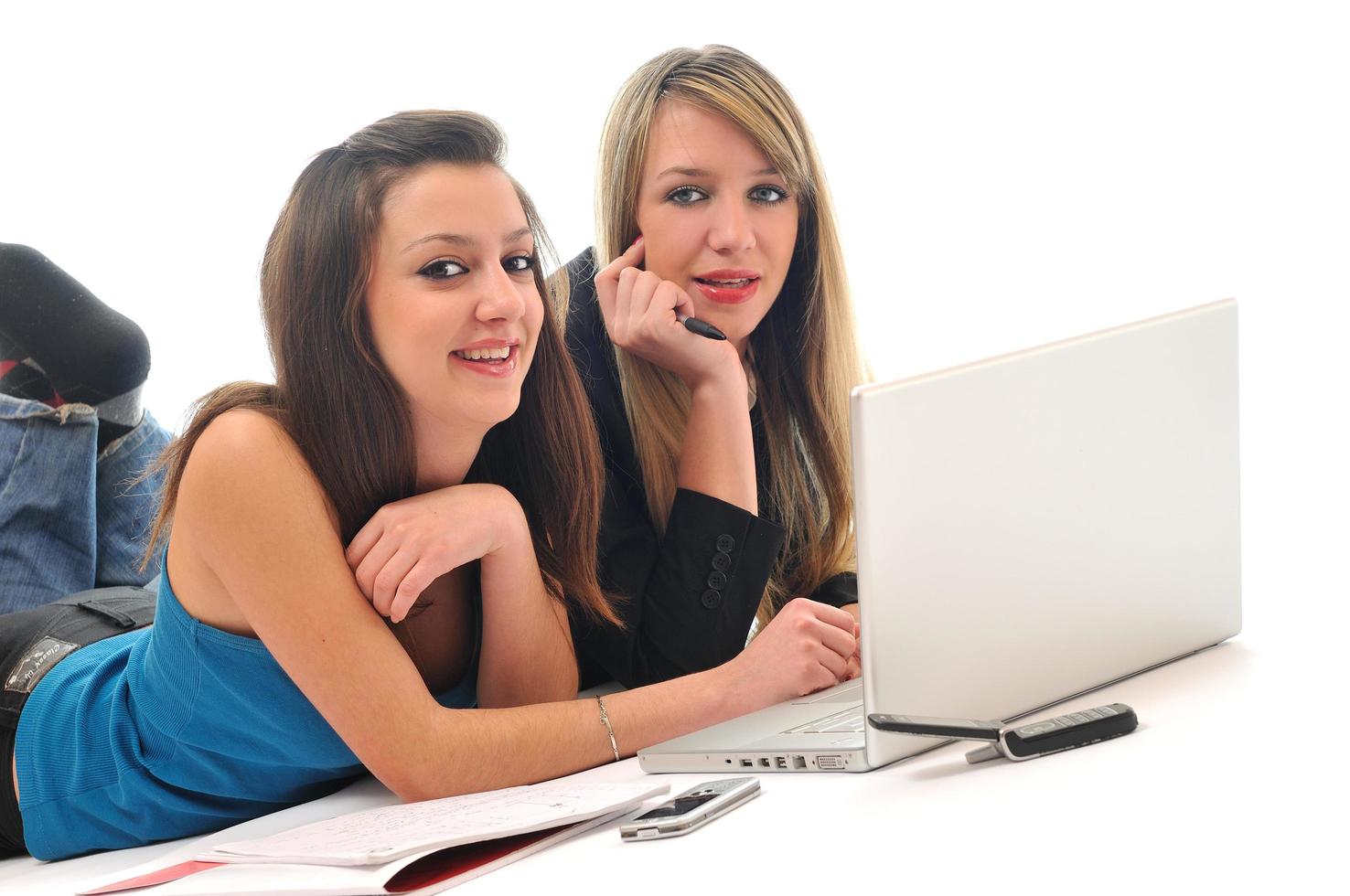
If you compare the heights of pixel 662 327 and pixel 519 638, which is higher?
pixel 662 327

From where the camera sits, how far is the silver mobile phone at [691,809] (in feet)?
3.09

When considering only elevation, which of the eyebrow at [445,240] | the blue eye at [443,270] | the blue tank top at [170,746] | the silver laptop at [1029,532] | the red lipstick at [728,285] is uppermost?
the eyebrow at [445,240]

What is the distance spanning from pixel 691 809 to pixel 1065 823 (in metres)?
0.26

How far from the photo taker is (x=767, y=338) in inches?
76.0

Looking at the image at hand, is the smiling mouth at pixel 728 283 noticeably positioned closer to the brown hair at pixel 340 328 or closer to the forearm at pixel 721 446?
the forearm at pixel 721 446

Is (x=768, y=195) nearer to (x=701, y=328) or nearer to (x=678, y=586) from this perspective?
(x=701, y=328)

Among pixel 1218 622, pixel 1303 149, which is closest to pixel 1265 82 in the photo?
pixel 1303 149

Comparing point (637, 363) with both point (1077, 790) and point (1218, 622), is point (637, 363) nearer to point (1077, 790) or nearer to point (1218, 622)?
point (1218, 622)

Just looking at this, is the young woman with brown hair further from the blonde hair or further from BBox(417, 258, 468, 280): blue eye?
the blonde hair

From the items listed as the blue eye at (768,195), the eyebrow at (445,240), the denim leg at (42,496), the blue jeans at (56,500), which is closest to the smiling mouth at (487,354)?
the eyebrow at (445,240)

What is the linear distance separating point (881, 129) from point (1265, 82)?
848 millimetres

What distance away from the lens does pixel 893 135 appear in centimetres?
316

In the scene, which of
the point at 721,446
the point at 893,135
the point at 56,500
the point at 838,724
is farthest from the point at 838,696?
the point at 893,135

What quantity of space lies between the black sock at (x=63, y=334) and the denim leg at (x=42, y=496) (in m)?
0.04
